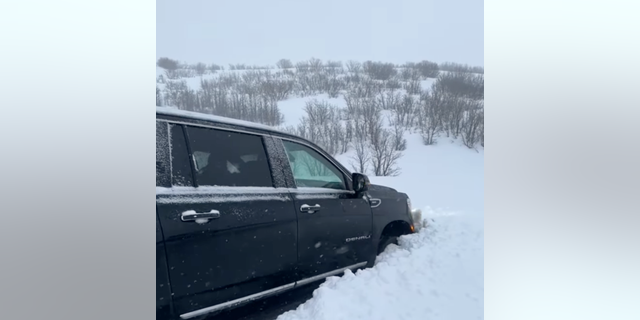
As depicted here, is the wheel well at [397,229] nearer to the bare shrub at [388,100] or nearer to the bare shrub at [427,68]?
the bare shrub at [388,100]

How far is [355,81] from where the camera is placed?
300cm

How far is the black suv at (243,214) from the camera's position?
2.01 m

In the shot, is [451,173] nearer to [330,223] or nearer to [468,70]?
[468,70]

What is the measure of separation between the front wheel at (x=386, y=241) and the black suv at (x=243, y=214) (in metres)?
0.29

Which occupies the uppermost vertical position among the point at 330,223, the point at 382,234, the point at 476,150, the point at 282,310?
the point at 476,150

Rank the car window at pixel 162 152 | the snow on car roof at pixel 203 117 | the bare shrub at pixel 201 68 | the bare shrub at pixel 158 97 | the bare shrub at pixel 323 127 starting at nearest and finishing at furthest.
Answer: the car window at pixel 162 152 < the snow on car roof at pixel 203 117 < the bare shrub at pixel 158 97 < the bare shrub at pixel 201 68 < the bare shrub at pixel 323 127

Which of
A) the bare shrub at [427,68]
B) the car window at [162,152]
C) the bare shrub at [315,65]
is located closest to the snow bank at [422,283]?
the bare shrub at [427,68]

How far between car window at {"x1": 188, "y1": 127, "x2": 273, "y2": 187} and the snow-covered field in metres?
0.39

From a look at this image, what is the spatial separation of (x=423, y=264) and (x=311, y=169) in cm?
116

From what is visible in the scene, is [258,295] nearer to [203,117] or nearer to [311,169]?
[311,169]

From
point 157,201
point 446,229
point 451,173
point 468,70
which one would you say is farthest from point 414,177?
point 157,201

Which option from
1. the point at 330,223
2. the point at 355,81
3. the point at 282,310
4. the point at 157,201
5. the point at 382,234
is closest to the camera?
the point at 157,201

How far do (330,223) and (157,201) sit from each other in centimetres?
121

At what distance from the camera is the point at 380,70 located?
9.86 ft
